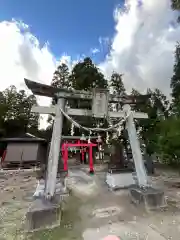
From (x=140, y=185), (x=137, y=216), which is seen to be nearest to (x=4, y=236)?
(x=137, y=216)

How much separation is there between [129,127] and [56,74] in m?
26.2

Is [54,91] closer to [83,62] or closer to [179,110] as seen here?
[179,110]

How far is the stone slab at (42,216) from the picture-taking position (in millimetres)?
3908

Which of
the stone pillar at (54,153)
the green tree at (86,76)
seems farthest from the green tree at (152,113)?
the stone pillar at (54,153)

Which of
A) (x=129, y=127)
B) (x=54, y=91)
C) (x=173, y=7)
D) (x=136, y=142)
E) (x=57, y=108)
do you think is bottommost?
(x=136, y=142)

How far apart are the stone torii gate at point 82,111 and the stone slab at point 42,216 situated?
2.11ft

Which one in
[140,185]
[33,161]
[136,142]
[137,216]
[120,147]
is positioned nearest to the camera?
[137,216]

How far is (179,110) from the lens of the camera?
8.85m

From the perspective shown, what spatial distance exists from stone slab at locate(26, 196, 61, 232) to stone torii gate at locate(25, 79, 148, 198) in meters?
0.64

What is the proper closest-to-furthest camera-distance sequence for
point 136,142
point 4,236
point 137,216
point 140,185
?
point 4,236 < point 137,216 < point 140,185 < point 136,142

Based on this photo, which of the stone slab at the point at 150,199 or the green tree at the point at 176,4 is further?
the green tree at the point at 176,4

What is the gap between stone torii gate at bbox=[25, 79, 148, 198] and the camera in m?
5.05

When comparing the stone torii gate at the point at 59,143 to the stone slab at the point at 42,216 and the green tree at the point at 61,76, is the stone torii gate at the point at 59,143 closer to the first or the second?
the stone slab at the point at 42,216

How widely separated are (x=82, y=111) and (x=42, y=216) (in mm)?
3216
